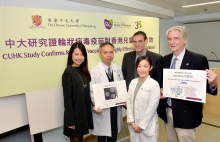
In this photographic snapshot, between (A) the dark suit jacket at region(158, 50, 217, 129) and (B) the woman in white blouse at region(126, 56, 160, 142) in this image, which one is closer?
(A) the dark suit jacket at region(158, 50, 217, 129)

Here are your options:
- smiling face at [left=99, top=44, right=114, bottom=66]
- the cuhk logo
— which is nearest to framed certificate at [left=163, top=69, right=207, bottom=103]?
smiling face at [left=99, top=44, right=114, bottom=66]

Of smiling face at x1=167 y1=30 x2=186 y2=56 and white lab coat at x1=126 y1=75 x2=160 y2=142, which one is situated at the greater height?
smiling face at x1=167 y1=30 x2=186 y2=56

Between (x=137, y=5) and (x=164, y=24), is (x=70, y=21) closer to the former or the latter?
(x=137, y=5)

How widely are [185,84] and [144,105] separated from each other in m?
0.47

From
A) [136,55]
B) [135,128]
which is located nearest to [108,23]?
[136,55]

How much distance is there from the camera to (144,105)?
184cm

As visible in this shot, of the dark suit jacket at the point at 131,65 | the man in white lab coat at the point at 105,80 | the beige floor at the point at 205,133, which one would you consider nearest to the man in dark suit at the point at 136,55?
the dark suit jacket at the point at 131,65

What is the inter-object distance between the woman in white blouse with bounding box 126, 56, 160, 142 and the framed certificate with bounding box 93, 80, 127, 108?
175 mm

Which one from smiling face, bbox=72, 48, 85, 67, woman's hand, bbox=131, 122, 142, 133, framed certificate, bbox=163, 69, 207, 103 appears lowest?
woman's hand, bbox=131, 122, 142, 133

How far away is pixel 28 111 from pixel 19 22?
104 centimetres

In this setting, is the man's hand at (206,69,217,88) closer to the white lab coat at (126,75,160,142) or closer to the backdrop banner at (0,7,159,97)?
the white lab coat at (126,75,160,142)

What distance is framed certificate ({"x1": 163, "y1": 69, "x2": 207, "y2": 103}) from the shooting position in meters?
1.53

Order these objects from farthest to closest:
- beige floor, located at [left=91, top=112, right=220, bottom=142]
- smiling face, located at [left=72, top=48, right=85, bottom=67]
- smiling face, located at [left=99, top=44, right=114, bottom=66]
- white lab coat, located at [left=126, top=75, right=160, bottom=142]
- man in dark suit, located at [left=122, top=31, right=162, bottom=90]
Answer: beige floor, located at [left=91, top=112, right=220, bottom=142] < man in dark suit, located at [left=122, top=31, right=162, bottom=90] < smiling face, located at [left=99, top=44, right=114, bottom=66] < smiling face, located at [left=72, top=48, right=85, bottom=67] < white lab coat, located at [left=126, top=75, right=160, bottom=142]

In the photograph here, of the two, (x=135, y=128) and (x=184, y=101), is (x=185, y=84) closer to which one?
(x=184, y=101)
